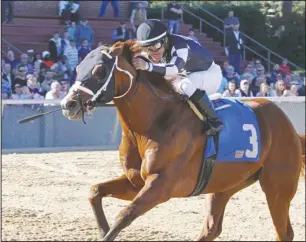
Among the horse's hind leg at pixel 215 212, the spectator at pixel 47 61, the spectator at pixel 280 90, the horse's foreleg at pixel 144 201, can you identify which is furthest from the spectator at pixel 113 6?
the horse's foreleg at pixel 144 201

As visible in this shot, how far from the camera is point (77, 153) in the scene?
11.4 m

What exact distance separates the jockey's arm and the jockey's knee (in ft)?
0.32

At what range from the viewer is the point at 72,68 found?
1453 centimetres

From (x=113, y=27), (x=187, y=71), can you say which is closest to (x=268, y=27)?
(x=113, y=27)

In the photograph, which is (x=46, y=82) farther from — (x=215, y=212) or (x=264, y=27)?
(x=264, y=27)

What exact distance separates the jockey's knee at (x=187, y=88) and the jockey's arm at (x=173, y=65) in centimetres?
10

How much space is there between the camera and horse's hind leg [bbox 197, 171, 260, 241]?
7328mm

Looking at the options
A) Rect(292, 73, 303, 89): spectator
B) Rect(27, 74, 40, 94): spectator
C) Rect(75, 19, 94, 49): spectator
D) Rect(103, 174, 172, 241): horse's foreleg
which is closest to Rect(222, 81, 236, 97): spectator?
Rect(27, 74, 40, 94): spectator

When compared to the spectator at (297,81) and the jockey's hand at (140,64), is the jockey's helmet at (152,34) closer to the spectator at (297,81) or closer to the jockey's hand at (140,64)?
the jockey's hand at (140,64)

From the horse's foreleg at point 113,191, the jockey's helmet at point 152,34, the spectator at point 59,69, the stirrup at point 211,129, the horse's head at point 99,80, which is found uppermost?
the jockey's helmet at point 152,34

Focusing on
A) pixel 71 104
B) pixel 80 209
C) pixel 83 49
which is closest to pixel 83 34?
pixel 83 49

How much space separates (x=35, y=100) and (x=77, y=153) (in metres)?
0.95

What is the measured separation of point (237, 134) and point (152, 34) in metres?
1.31

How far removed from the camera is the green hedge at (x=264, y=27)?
23094 millimetres
